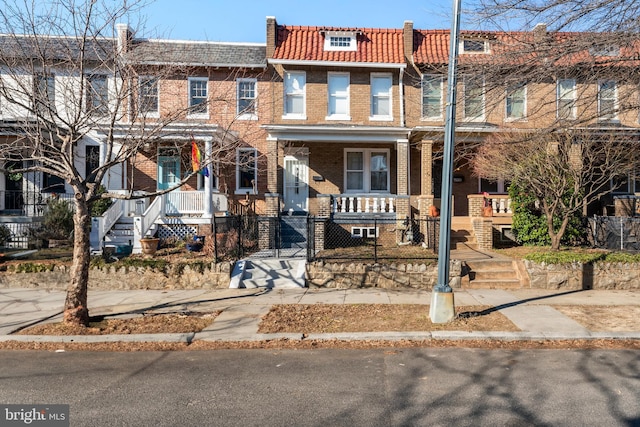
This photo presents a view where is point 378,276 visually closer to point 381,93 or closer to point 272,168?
point 272,168

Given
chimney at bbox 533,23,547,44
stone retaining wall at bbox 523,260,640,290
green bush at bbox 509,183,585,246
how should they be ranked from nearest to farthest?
chimney at bbox 533,23,547,44, stone retaining wall at bbox 523,260,640,290, green bush at bbox 509,183,585,246

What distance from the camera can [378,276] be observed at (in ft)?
36.7

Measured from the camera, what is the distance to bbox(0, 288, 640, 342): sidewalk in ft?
23.4

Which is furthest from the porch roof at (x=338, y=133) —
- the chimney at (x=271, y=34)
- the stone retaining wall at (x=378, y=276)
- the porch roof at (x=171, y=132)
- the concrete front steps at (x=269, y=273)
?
the stone retaining wall at (x=378, y=276)

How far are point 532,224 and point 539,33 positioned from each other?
747 cm

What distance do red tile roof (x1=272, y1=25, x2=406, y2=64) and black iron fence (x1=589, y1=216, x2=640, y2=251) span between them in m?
8.83

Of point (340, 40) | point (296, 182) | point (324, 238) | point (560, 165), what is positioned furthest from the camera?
point (296, 182)

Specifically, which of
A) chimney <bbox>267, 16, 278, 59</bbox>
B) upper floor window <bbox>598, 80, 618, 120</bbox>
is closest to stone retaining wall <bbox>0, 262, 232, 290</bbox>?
upper floor window <bbox>598, 80, 618, 120</bbox>

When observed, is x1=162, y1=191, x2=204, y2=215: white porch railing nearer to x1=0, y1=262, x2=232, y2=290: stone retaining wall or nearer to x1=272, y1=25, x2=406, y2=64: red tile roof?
x1=0, y1=262, x2=232, y2=290: stone retaining wall

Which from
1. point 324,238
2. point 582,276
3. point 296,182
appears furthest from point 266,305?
point 296,182

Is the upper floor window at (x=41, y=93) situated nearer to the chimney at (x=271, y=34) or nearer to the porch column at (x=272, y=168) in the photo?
the porch column at (x=272, y=168)

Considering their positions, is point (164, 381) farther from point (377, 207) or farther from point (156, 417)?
point (377, 207)

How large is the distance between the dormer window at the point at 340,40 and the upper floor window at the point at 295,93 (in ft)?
5.86

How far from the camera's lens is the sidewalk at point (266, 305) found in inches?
280
